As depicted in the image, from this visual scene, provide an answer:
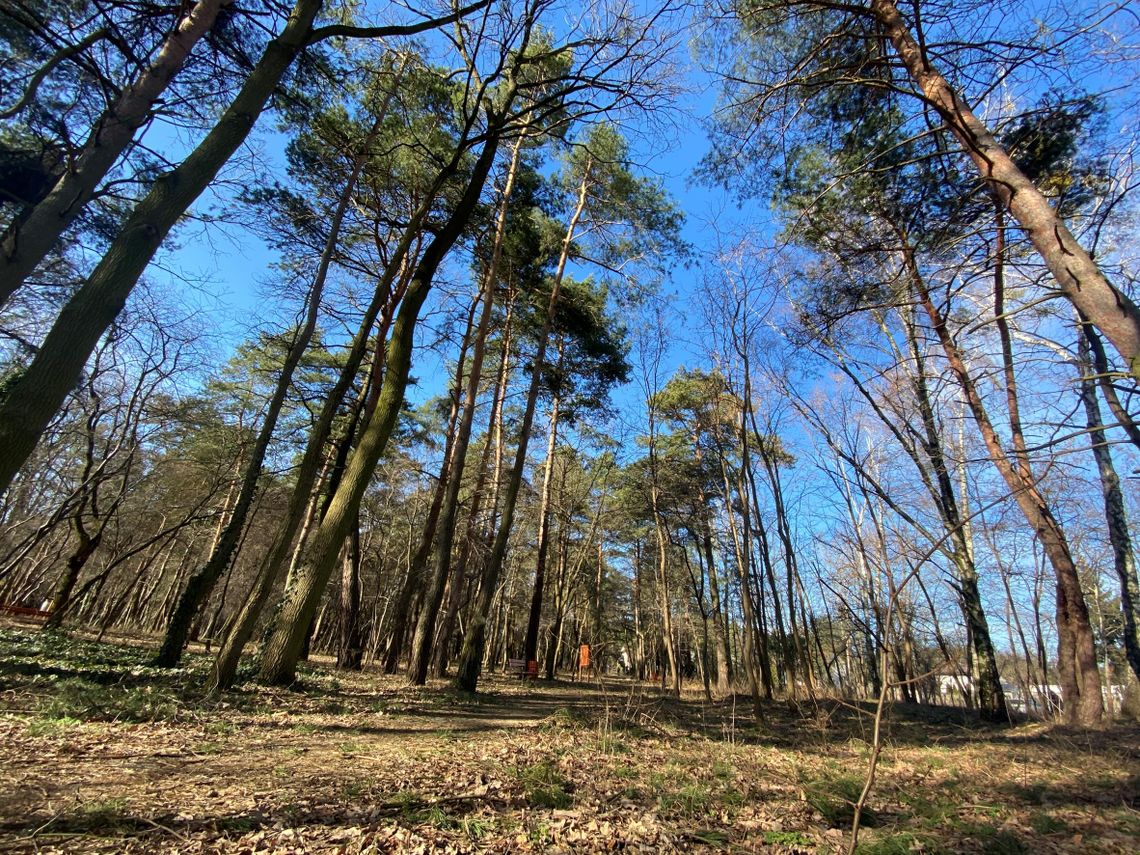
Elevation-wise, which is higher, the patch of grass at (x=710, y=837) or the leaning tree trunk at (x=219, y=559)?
the leaning tree trunk at (x=219, y=559)

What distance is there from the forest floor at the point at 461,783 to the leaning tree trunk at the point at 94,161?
343 centimetres

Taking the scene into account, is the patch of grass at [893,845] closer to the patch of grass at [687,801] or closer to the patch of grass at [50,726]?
the patch of grass at [687,801]

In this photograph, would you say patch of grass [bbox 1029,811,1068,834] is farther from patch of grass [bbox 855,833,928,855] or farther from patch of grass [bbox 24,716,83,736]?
patch of grass [bbox 24,716,83,736]

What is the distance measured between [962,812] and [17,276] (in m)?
7.74

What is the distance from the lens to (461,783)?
333cm

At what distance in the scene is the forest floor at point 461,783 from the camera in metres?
2.46

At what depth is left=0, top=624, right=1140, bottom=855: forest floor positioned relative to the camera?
2.46m

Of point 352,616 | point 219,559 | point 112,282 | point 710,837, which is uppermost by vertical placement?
point 112,282

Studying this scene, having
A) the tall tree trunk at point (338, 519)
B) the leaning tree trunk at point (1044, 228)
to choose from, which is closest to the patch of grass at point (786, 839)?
the leaning tree trunk at point (1044, 228)

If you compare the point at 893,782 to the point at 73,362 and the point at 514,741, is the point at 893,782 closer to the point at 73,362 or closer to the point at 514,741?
the point at 514,741

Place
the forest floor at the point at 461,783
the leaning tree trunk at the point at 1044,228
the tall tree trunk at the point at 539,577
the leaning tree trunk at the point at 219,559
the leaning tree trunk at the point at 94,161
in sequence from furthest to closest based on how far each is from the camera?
the tall tree trunk at the point at 539,577, the leaning tree trunk at the point at 219,559, the leaning tree trunk at the point at 94,161, the leaning tree trunk at the point at 1044,228, the forest floor at the point at 461,783

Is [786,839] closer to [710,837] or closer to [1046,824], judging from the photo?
[710,837]

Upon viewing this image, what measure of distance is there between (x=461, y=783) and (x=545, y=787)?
570 mm

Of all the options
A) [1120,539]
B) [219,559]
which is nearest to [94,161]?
[219,559]
